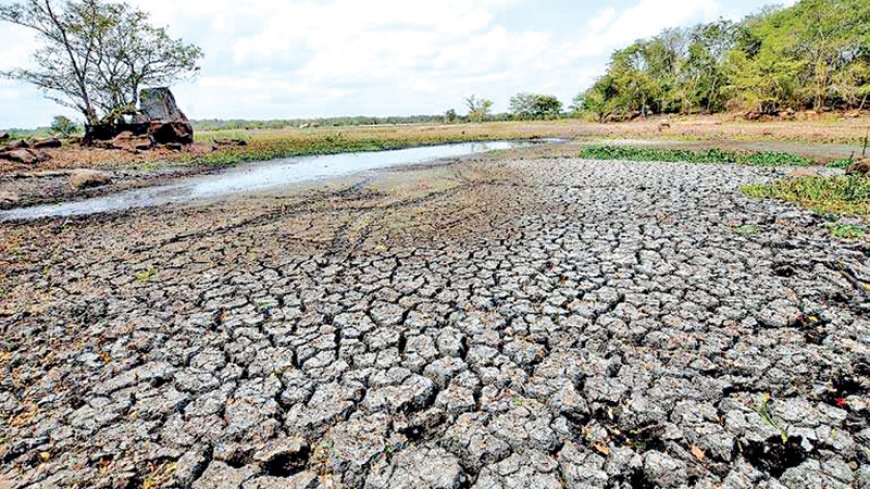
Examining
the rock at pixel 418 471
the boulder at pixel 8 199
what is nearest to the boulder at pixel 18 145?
the boulder at pixel 8 199

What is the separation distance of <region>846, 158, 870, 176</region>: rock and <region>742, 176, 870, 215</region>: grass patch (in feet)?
2.70

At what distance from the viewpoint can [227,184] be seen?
12.3 metres

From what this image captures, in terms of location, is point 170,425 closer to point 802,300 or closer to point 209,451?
point 209,451

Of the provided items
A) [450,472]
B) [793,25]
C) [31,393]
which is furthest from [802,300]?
[793,25]

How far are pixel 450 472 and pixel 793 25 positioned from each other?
50.8 m

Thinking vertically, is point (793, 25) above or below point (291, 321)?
above

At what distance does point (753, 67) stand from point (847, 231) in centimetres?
4048

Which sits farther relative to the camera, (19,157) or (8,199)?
(19,157)

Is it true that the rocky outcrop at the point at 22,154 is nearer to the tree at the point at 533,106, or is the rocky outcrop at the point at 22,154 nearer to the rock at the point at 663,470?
the rock at the point at 663,470

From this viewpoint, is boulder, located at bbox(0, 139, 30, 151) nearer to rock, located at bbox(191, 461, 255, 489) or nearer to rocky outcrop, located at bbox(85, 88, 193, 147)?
rocky outcrop, located at bbox(85, 88, 193, 147)

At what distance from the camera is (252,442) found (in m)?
2.48

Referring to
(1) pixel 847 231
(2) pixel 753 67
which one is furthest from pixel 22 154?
(2) pixel 753 67

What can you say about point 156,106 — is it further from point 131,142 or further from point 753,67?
point 753,67

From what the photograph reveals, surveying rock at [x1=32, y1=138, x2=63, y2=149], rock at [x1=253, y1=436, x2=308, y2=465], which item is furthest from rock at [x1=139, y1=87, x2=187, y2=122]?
rock at [x1=253, y1=436, x2=308, y2=465]
